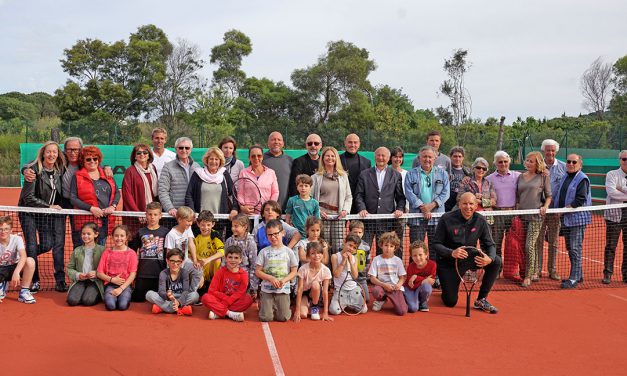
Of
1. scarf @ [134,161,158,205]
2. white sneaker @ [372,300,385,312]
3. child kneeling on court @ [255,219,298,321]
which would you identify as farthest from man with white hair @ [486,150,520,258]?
scarf @ [134,161,158,205]

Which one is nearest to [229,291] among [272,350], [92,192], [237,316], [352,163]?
[237,316]

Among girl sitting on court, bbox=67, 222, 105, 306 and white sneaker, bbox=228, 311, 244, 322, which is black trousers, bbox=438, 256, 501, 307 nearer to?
white sneaker, bbox=228, 311, 244, 322

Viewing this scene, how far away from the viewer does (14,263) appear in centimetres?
659

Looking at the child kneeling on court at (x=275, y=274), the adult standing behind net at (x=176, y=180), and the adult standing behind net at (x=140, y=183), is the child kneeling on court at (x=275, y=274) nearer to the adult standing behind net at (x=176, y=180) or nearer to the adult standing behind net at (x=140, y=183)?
the adult standing behind net at (x=176, y=180)

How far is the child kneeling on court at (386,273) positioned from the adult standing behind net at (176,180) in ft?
8.36

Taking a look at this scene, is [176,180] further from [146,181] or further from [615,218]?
[615,218]

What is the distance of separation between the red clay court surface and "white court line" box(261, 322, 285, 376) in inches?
0.9

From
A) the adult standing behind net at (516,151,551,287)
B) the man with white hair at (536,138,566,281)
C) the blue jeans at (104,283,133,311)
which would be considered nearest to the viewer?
the blue jeans at (104,283,133,311)

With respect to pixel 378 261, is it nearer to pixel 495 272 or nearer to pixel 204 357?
pixel 495 272

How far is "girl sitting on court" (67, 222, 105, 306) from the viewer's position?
6426 millimetres

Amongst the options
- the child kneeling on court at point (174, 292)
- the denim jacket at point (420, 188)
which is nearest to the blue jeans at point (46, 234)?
the child kneeling on court at point (174, 292)

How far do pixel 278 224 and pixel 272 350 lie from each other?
157 centimetres

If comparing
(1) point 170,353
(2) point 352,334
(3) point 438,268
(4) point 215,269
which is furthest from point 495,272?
(1) point 170,353

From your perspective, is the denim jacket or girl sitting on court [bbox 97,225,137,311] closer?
girl sitting on court [bbox 97,225,137,311]
